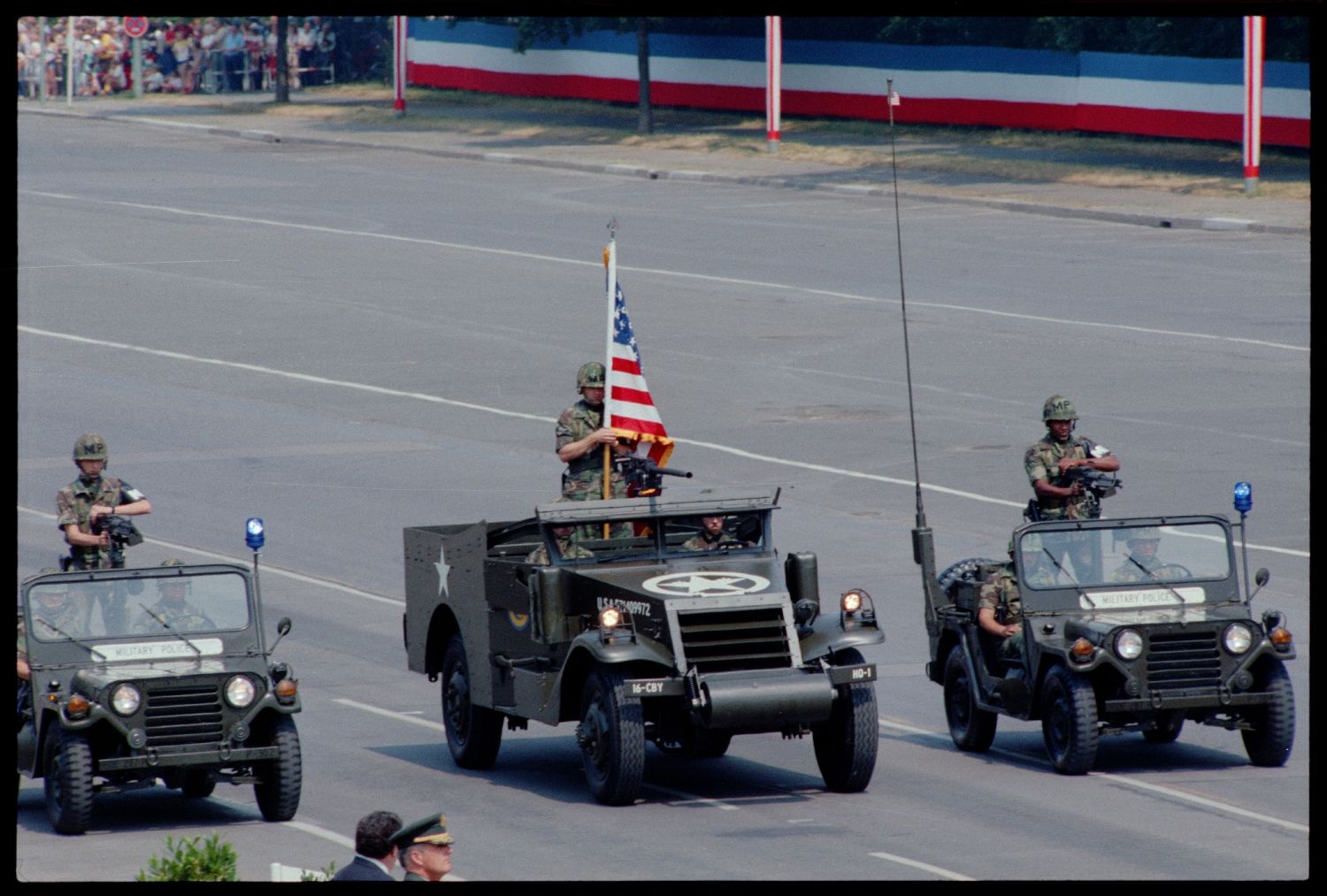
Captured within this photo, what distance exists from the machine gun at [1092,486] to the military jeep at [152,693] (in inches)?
234

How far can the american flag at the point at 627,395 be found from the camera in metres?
16.7

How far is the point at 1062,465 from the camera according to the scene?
17.8m

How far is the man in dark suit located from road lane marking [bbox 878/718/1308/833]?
280 inches

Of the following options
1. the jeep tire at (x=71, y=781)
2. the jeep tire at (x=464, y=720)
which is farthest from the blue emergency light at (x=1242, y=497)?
the jeep tire at (x=71, y=781)

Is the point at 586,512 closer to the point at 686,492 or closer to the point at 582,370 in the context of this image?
the point at 686,492

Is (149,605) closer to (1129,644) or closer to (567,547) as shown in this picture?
(567,547)

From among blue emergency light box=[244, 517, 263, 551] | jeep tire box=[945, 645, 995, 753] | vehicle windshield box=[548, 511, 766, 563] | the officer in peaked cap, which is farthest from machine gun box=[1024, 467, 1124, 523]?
the officer in peaked cap

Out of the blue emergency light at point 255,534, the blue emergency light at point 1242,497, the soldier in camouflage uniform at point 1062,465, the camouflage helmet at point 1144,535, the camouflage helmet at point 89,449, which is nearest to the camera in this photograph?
the blue emergency light at point 255,534

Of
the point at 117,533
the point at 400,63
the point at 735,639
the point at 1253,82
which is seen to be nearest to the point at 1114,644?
the point at 735,639

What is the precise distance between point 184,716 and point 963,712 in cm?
555

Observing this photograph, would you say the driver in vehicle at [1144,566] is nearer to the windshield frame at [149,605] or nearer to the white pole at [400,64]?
the windshield frame at [149,605]

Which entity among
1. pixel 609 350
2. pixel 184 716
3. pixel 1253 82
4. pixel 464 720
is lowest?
pixel 464 720

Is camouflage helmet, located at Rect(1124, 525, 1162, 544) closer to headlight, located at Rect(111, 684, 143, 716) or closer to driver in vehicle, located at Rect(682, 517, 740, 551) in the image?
driver in vehicle, located at Rect(682, 517, 740, 551)

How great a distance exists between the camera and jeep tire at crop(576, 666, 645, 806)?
48.3 ft
